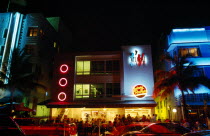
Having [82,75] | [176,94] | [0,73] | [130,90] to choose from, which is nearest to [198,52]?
[176,94]

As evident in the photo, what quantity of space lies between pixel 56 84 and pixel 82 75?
12.1ft

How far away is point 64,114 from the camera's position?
23.0 metres

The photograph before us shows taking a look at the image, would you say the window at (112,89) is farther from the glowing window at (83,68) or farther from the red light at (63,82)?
the red light at (63,82)

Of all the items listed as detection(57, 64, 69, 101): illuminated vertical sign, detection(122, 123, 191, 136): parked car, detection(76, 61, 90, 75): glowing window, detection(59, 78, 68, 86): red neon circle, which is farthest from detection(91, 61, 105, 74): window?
detection(122, 123, 191, 136): parked car

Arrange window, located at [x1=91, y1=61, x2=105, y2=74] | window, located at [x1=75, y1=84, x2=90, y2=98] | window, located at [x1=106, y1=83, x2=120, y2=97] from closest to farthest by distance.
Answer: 1. window, located at [x1=106, y1=83, x2=120, y2=97]
2. window, located at [x1=75, y1=84, x2=90, y2=98]
3. window, located at [x1=91, y1=61, x2=105, y2=74]

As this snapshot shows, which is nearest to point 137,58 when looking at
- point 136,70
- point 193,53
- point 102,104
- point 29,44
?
point 136,70

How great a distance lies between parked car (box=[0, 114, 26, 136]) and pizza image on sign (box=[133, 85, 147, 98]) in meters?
17.8

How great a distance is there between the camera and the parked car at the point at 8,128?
13.8ft

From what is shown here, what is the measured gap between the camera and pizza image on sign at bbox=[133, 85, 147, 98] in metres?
20.9

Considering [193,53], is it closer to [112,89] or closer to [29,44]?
[112,89]

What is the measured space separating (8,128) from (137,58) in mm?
20097

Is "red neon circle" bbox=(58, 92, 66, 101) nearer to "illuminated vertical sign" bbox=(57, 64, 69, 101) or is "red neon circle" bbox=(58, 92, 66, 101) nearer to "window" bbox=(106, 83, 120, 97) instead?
"illuminated vertical sign" bbox=(57, 64, 69, 101)

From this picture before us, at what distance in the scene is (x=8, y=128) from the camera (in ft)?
14.2

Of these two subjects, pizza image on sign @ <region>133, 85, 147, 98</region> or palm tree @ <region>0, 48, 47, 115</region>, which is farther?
palm tree @ <region>0, 48, 47, 115</region>
